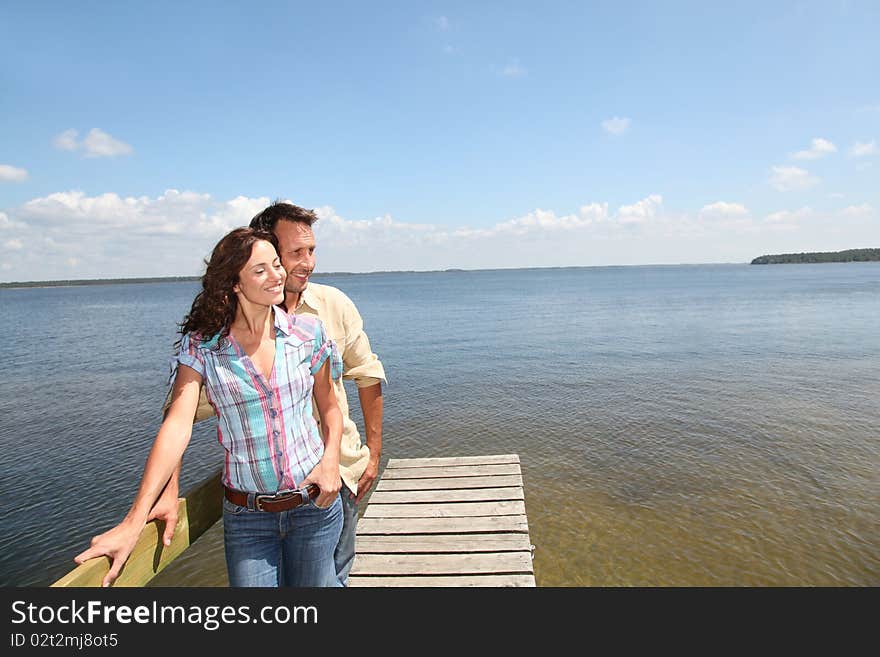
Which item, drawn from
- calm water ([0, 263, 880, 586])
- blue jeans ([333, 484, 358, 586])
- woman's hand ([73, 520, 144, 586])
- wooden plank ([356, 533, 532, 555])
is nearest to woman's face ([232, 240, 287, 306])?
woman's hand ([73, 520, 144, 586])

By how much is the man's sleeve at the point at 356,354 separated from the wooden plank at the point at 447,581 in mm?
2941

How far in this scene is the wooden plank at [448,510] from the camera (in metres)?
6.70

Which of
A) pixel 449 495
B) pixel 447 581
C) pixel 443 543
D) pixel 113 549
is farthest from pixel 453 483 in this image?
pixel 113 549

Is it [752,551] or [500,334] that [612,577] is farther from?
[500,334]

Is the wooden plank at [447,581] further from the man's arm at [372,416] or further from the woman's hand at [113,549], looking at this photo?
the woman's hand at [113,549]

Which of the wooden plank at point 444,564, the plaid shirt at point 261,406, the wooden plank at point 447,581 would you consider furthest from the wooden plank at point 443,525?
the plaid shirt at point 261,406

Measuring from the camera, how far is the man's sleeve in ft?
11.4

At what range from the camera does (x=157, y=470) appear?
229 centimetres

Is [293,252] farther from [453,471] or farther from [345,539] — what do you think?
[453,471]

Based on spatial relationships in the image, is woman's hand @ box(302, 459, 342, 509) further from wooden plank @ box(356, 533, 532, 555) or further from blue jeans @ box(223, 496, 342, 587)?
wooden plank @ box(356, 533, 532, 555)

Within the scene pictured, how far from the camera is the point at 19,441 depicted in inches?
635

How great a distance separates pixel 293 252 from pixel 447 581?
4088mm
